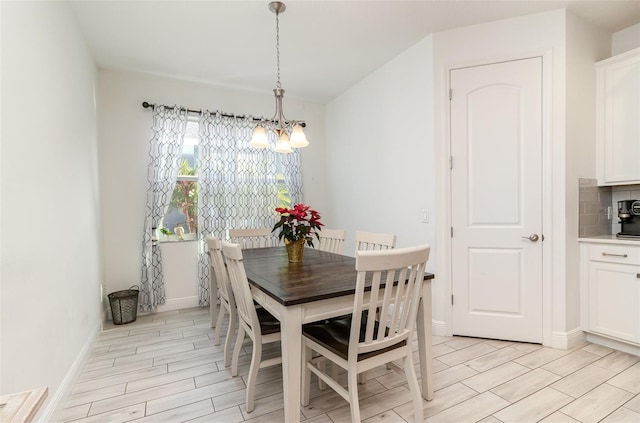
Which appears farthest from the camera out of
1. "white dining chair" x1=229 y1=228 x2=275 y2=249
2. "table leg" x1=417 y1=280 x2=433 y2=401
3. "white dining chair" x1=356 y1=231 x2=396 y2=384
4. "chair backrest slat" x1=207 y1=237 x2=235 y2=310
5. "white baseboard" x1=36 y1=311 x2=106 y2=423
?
"white dining chair" x1=229 y1=228 x2=275 y2=249

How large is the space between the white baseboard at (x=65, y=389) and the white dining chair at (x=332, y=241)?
2136 mm

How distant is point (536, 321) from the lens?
8.43 feet

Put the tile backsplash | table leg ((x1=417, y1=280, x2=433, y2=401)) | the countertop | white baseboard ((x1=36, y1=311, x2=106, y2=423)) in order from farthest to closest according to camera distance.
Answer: the tile backsplash
the countertop
table leg ((x1=417, y1=280, x2=433, y2=401))
white baseboard ((x1=36, y1=311, x2=106, y2=423))

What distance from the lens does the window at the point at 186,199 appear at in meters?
3.74

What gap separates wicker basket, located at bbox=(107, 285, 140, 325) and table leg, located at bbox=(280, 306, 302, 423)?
2.54 m

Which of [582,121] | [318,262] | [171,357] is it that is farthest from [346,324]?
[582,121]

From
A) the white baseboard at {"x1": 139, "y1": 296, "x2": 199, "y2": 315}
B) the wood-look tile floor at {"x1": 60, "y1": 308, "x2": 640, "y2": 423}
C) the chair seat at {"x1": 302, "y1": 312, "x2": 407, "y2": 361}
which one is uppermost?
the chair seat at {"x1": 302, "y1": 312, "x2": 407, "y2": 361}

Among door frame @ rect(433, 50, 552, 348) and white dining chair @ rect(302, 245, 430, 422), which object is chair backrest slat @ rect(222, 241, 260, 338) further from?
door frame @ rect(433, 50, 552, 348)

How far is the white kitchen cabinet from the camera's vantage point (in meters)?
2.33

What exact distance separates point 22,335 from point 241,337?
111cm

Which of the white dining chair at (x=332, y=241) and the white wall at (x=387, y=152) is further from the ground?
the white wall at (x=387, y=152)

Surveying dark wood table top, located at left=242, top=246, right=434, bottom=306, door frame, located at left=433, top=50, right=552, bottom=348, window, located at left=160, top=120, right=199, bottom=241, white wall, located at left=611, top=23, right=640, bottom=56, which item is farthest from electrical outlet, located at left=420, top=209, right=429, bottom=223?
window, located at left=160, top=120, right=199, bottom=241

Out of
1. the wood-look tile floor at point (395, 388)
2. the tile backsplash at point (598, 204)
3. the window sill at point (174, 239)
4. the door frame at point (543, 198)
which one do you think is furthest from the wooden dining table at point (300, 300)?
the tile backsplash at point (598, 204)

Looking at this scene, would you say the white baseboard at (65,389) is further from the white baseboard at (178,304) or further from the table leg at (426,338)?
the table leg at (426,338)
